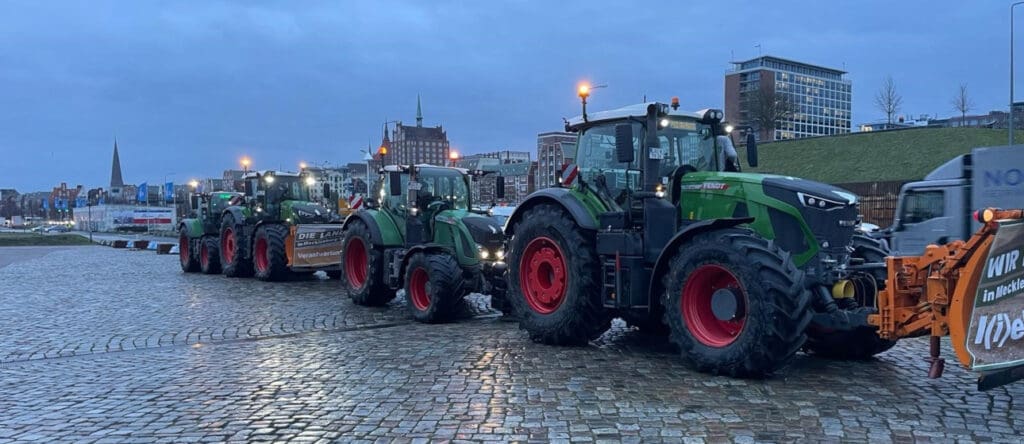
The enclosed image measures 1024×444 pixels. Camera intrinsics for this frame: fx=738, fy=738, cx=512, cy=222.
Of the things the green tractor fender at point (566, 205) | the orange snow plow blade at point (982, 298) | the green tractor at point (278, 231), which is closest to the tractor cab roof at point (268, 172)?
the green tractor at point (278, 231)

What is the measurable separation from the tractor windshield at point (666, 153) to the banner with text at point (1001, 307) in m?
3.21

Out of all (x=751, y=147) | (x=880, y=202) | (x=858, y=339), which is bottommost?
(x=858, y=339)


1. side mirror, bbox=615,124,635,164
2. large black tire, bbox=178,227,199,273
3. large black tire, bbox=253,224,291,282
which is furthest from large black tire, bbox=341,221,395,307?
large black tire, bbox=178,227,199,273

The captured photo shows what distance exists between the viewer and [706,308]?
6.69 meters

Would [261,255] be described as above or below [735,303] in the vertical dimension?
below

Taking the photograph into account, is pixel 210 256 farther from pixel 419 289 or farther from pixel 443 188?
pixel 419 289

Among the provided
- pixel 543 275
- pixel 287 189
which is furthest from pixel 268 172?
pixel 543 275

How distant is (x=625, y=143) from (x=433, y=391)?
9.96ft

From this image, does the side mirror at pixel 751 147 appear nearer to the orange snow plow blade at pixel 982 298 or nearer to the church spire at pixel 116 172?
the orange snow plow blade at pixel 982 298

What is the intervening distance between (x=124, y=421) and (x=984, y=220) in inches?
245

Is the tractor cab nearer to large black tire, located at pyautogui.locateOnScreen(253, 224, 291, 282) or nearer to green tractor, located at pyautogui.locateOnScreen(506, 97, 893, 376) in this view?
large black tire, located at pyautogui.locateOnScreen(253, 224, 291, 282)

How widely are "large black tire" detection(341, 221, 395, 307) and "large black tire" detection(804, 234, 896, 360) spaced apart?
6714 mm

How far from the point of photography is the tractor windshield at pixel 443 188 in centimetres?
1241

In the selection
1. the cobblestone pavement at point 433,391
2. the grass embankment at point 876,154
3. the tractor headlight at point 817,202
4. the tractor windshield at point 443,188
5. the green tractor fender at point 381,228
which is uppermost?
the grass embankment at point 876,154
